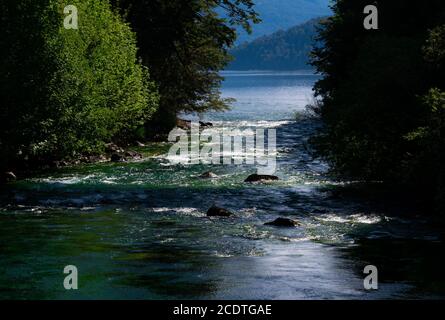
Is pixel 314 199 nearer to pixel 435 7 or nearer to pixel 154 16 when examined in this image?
pixel 435 7

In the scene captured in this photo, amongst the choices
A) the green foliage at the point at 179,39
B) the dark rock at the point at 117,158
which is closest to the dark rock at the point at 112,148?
the dark rock at the point at 117,158

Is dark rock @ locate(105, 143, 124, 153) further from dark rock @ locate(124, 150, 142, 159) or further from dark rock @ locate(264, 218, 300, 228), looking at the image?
dark rock @ locate(264, 218, 300, 228)

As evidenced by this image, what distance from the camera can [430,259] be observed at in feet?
71.9

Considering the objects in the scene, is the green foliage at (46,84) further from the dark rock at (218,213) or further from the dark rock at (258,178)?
the dark rock at (218,213)

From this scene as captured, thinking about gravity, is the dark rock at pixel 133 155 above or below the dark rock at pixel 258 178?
below

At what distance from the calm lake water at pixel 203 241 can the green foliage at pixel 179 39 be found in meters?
24.8

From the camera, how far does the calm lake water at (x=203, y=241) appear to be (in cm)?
1884

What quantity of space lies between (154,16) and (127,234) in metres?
39.3

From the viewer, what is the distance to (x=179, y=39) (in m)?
62.5

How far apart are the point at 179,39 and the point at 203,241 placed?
40473 mm

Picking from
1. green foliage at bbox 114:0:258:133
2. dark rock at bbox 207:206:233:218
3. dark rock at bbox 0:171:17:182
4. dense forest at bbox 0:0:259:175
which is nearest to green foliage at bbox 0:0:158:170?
dense forest at bbox 0:0:259:175

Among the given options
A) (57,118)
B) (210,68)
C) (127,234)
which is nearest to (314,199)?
(127,234)

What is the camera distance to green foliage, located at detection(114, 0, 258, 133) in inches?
2426

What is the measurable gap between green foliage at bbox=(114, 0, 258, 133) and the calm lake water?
24778 mm
